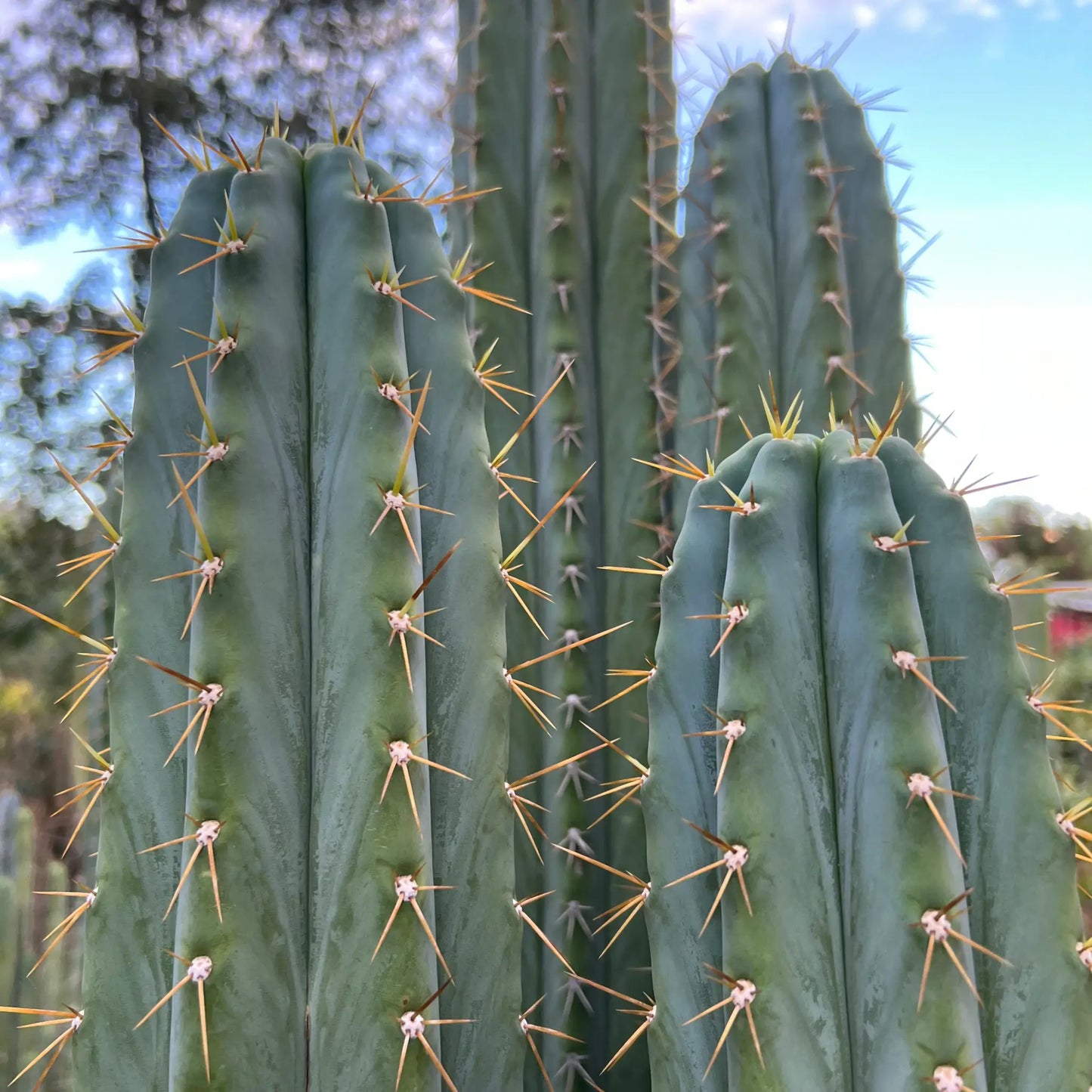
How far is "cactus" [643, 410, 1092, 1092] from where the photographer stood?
3.73 feet

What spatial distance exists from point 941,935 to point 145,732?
977 millimetres

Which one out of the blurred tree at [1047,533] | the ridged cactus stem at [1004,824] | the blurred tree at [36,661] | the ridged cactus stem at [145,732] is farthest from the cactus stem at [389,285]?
the blurred tree at [1047,533]

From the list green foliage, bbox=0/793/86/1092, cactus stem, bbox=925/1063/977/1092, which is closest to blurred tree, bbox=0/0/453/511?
green foliage, bbox=0/793/86/1092

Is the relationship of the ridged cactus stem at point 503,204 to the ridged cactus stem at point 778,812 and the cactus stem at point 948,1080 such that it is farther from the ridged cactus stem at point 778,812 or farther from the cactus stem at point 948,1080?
the cactus stem at point 948,1080

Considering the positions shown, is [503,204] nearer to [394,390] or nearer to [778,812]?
[394,390]

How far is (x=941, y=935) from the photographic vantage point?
1.10 metres

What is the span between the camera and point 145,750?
1331 millimetres

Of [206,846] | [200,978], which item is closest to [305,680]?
[206,846]

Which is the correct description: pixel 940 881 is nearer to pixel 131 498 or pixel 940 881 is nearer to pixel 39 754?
pixel 131 498

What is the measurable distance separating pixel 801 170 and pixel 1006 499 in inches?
266

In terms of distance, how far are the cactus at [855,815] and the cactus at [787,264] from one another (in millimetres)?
720

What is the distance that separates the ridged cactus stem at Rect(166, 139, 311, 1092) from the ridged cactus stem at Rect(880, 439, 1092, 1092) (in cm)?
79

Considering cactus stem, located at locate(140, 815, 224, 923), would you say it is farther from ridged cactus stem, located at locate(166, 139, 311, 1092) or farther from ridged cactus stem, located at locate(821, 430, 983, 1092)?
ridged cactus stem, located at locate(821, 430, 983, 1092)

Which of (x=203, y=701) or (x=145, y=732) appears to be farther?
(x=145, y=732)
